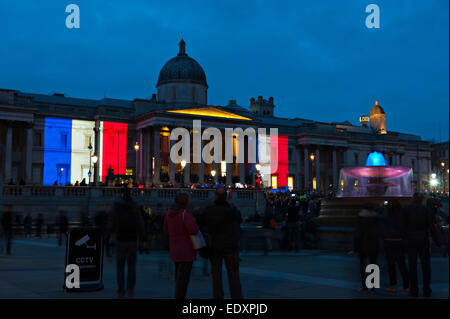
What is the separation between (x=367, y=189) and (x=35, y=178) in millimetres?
46334

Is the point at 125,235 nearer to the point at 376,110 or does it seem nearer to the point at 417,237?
the point at 417,237

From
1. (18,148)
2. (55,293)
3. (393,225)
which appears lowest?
(55,293)

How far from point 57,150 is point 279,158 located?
31378 millimetres

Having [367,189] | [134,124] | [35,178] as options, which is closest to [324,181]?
[134,124]

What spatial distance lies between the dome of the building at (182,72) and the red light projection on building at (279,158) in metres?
13.7

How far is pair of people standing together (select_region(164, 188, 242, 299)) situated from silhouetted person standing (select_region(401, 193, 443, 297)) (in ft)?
11.2

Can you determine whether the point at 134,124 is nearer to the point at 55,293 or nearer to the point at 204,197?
the point at 204,197

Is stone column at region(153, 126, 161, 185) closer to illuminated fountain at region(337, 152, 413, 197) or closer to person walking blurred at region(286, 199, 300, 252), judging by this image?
illuminated fountain at region(337, 152, 413, 197)

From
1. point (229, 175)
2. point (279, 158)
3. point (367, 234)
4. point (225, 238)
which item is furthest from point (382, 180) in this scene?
point (279, 158)

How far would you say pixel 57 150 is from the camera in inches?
2415

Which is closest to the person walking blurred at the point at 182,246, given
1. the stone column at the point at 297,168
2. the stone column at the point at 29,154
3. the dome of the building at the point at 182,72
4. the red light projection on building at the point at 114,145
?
the stone column at the point at 29,154

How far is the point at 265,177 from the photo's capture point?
74.9m

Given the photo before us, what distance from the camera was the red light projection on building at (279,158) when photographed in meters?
75.9
